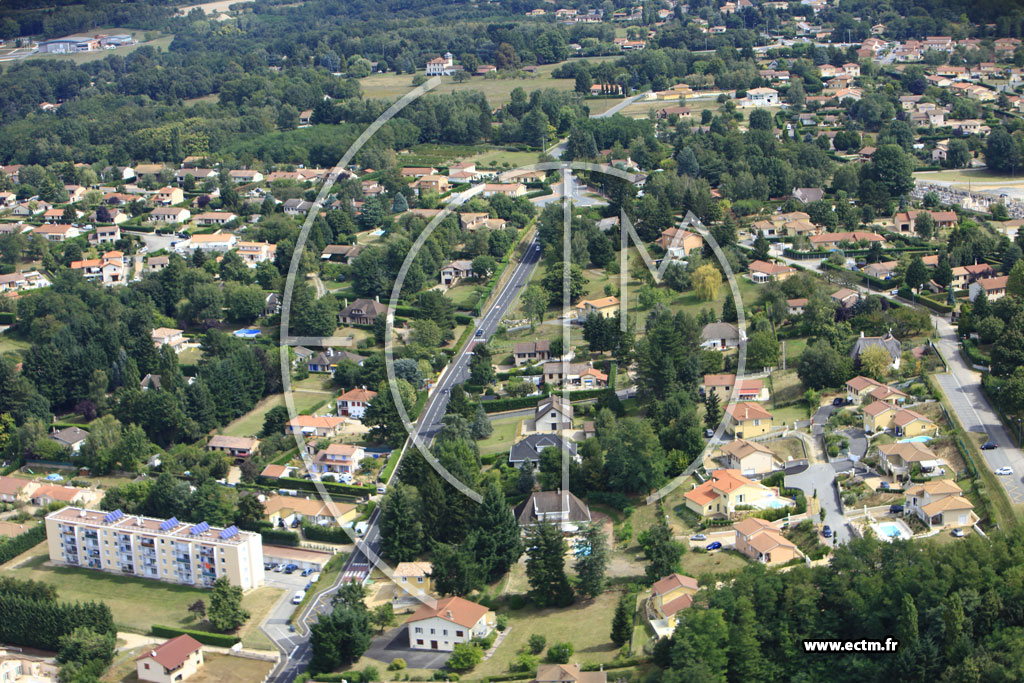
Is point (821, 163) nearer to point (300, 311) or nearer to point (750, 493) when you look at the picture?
point (300, 311)

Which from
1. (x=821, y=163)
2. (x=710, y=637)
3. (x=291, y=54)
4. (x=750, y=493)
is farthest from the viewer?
(x=291, y=54)

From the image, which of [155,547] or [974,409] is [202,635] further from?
[974,409]

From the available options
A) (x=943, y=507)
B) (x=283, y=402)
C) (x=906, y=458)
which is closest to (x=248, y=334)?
(x=283, y=402)

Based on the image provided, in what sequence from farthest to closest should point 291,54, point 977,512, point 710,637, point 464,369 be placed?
point 291,54 → point 464,369 → point 977,512 → point 710,637

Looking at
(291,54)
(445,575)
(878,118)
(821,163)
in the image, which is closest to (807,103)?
(878,118)

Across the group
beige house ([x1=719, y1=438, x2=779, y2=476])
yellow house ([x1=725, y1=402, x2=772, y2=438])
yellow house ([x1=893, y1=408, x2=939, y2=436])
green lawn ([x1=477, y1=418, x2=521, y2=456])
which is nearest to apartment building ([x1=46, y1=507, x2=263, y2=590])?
green lawn ([x1=477, y1=418, x2=521, y2=456])

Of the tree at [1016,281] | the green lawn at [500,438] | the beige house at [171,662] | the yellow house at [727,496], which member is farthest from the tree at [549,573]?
the tree at [1016,281]

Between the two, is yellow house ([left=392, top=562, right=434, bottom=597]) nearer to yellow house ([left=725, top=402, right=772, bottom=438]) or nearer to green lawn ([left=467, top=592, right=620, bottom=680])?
green lawn ([left=467, top=592, right=620, bottom=680])

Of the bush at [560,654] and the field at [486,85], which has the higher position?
the field at [486,85]

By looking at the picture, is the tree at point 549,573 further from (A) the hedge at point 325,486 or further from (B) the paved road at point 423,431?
(A) the hedge at point 325,486
